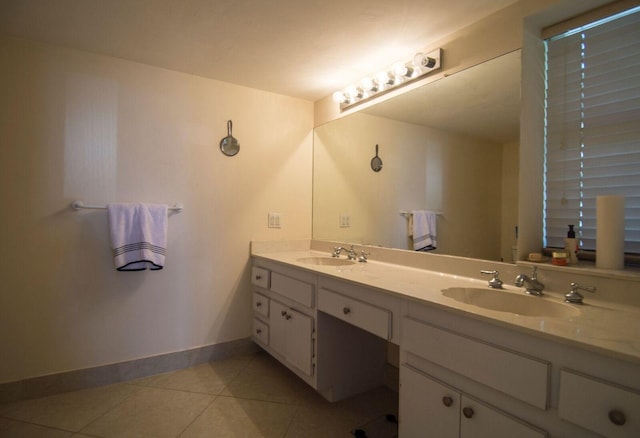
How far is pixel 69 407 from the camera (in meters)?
1.74

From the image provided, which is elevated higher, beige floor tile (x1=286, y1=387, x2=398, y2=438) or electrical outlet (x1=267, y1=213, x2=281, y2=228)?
electrical outlet (x1=267, y1=213, x2=281, y2=228)

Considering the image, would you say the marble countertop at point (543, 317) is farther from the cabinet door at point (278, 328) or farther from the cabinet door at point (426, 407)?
the cabinet door at point (278, 328)

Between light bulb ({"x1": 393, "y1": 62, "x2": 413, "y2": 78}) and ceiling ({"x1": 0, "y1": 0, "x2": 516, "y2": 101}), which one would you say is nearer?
ceiling ({"x1": 0, "y1": 0, "x2": 516, "y2": 101})

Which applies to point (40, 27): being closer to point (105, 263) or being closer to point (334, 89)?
point (105, 263)

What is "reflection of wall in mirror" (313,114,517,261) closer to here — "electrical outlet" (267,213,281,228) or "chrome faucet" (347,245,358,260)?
"chrome faucet" (347,245,358,260)

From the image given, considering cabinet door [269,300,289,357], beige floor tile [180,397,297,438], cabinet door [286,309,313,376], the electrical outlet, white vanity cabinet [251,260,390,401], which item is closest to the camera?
beige floor tile [180,397,297,438]

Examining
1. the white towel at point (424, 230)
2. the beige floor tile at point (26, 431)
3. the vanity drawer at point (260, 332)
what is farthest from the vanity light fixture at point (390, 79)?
the beige floor tile at point (26, 431)

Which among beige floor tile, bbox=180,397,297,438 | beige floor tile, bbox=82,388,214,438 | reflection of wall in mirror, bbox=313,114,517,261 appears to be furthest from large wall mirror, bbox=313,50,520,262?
beige floor tile, bbox=82,388,214,438

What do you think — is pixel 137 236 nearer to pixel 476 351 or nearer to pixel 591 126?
pixel 476 351

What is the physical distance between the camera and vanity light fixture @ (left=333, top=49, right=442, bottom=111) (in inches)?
67.4

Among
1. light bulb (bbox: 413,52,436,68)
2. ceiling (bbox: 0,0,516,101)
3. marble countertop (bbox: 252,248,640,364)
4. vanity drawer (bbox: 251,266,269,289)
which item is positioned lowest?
vanity drawer (bbox: 251,266,269,289)

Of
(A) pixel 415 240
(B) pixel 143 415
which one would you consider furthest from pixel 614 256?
(B) pixel 143 415

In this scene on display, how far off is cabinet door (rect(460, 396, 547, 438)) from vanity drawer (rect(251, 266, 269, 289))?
147 centimetres

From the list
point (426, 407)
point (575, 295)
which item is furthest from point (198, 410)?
point (575, 295)
